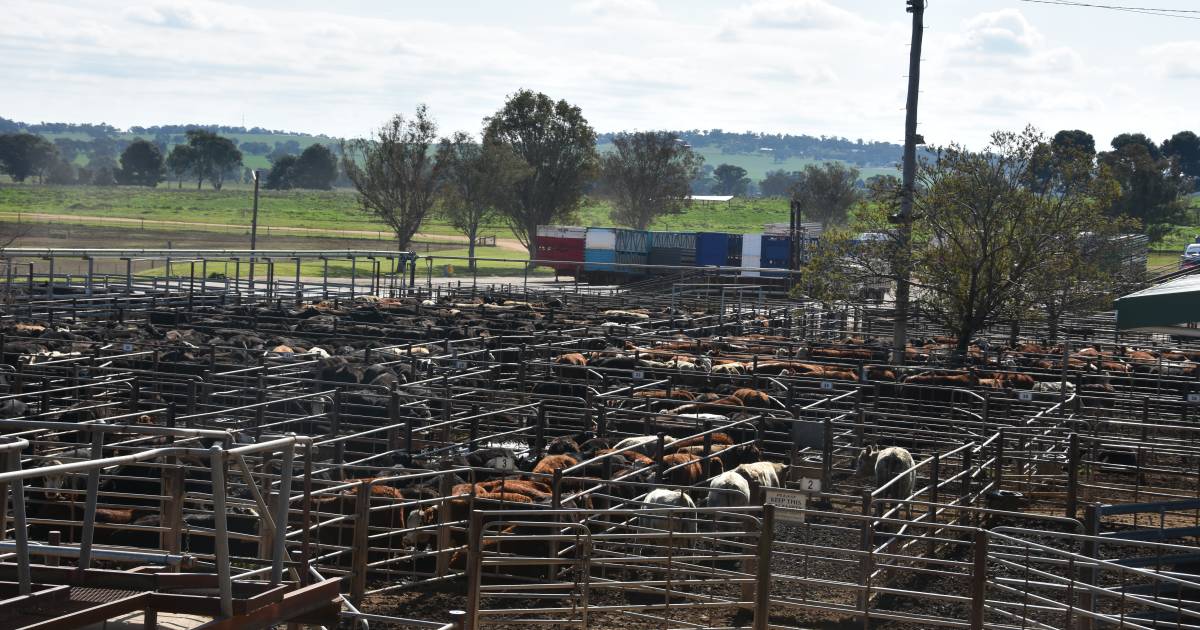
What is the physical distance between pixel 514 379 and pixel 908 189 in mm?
8200

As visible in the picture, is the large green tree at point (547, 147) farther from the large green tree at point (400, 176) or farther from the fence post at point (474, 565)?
the fence post at point (474, 565)

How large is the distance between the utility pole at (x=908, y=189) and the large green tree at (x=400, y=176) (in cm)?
4411

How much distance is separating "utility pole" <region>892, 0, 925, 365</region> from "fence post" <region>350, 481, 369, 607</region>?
1491 centimetres

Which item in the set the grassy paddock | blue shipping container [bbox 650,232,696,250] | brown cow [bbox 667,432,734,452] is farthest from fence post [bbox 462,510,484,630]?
the grassy paddock

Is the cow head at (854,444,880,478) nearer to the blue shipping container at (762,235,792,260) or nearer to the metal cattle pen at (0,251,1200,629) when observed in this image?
the metal cattle pen at (0,251,1200,629)

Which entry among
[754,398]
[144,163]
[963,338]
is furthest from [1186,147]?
[754,398]

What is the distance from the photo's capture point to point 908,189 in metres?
23.4

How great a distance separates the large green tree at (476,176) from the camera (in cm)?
7106

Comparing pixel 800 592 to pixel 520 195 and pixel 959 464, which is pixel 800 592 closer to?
pixel 959 464

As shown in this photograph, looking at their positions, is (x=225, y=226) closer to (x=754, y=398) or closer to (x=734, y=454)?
(x=754, y=398)

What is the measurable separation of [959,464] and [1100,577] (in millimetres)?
Result: 4704

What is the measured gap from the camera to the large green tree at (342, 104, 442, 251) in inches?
2616

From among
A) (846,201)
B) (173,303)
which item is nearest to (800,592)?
(173,303)

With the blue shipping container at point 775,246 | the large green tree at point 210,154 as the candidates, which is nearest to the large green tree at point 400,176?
the blue shipping container at point 775,246
